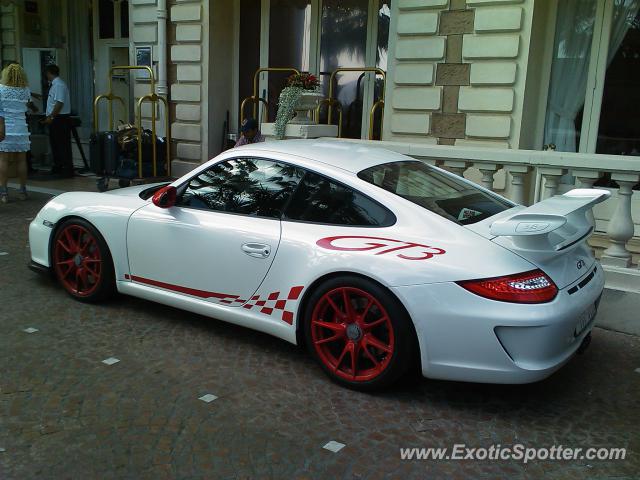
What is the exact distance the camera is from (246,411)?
366 cm

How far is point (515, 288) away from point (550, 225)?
1.25 feet

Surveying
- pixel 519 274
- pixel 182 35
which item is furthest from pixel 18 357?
pixel 182 35

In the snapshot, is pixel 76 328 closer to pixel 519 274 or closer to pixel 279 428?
pixel 279 428

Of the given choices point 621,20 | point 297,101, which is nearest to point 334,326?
point 297,101

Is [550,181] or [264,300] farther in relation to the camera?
[550,181]

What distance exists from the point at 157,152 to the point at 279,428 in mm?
8982

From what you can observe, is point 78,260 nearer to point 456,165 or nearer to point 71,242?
point 71,242

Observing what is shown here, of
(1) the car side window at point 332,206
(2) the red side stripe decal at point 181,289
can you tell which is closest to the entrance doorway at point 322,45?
(2) the red side stripe decal at point 181,289

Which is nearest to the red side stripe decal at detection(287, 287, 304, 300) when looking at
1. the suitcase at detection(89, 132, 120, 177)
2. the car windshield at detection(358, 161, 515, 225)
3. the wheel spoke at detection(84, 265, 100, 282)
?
the car windshield at detection(358, 161, 515, 225)

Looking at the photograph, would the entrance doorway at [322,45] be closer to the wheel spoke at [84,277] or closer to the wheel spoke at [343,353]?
the wheel spoke at [84,277]

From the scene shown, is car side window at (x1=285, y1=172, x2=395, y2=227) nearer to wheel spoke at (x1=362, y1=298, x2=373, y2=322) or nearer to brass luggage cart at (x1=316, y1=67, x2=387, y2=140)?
wheel spoke at (x1=362, y1=298, x2=373, y2=322)

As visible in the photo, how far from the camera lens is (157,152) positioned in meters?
11.7

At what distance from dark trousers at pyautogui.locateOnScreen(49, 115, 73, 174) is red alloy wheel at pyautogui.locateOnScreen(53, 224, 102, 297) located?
302 inches

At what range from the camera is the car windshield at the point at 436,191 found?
4082mm
